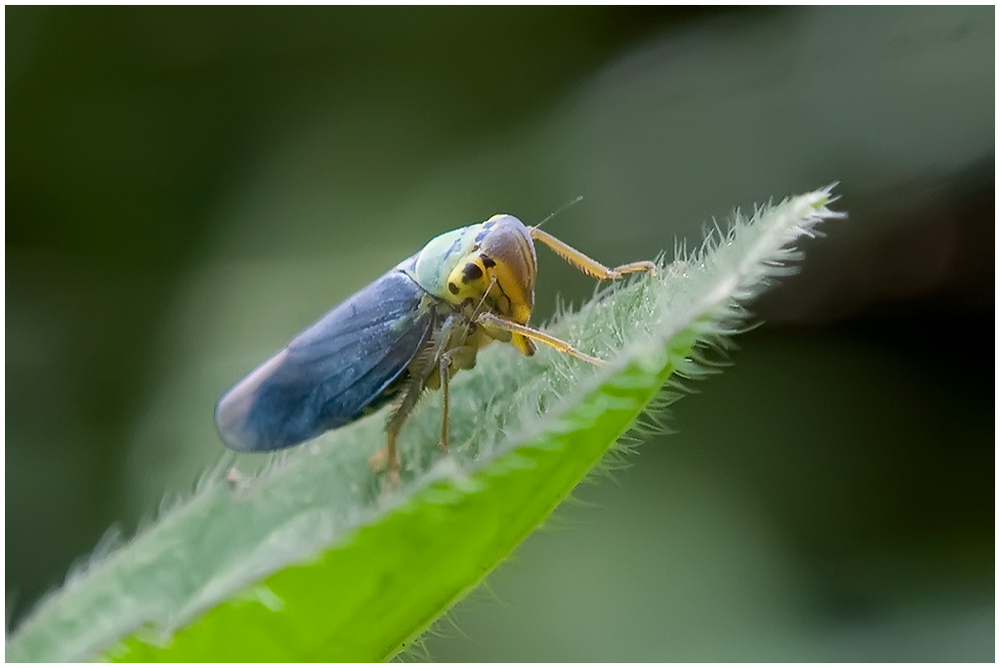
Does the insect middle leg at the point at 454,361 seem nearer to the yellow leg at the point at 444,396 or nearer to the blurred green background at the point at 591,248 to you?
the yellow leg at the point at 444,396

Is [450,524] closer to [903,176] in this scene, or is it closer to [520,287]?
[520,287]

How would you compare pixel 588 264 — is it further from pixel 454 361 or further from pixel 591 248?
pixel 591 248

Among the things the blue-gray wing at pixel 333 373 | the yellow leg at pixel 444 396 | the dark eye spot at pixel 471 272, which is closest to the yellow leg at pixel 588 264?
the dark eye spot at pixel 471 272

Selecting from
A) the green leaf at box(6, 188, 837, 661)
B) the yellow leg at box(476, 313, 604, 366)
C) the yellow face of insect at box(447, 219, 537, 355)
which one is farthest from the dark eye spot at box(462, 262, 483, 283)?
the green leaf at box(6, 188, 837, 661)

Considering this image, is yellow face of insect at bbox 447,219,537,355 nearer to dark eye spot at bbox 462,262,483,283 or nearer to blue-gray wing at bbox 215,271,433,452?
dark eye spot at bbox 462,262,483,283

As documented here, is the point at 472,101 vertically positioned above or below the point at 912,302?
above

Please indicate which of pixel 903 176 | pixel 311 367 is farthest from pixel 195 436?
pixel 903 176
